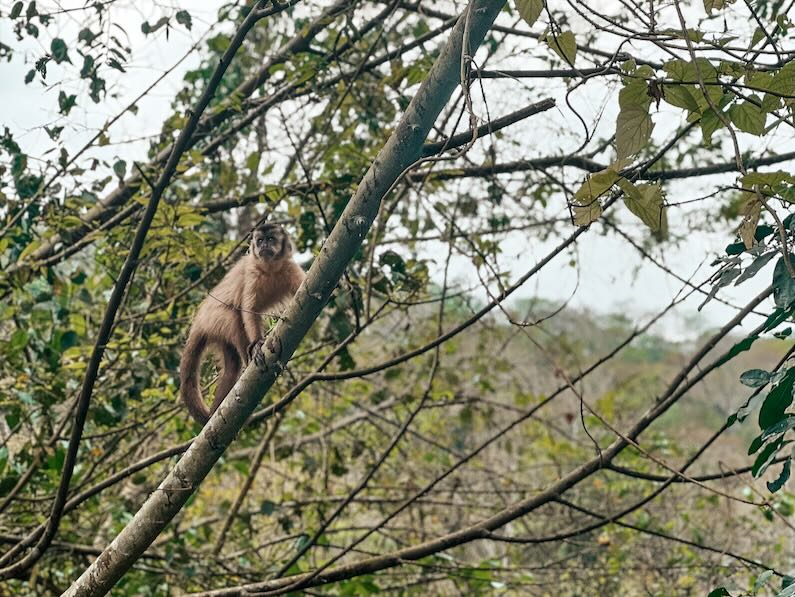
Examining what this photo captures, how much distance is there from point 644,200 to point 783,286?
43cm

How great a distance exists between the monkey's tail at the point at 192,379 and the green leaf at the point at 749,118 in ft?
9.68

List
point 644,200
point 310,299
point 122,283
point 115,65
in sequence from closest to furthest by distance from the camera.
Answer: point 644,200 → point 310,299 → point 122,283 → point 115,65

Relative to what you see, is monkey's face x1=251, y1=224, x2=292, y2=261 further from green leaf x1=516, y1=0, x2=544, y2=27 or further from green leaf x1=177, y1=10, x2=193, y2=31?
green leaf x1=516, y1=0, x2=544, y2=27

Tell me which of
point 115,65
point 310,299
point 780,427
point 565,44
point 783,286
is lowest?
point 780,427

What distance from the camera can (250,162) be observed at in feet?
15.0

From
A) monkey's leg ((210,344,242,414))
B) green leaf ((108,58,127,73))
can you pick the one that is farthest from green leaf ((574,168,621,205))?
monkey's leg ((210,344,242,414))

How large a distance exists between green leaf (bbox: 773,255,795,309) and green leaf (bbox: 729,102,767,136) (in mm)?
305

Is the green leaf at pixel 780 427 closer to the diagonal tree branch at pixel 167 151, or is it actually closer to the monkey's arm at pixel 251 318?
the monkey's arm at pixel 251 318

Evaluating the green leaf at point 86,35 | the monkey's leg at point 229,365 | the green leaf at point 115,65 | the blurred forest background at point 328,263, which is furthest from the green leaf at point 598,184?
the monkey's leg at point 229,365

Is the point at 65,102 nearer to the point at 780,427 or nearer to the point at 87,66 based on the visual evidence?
the point at 87,66

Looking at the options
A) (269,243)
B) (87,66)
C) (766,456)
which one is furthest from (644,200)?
(269,243)

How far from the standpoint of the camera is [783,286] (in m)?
2.00

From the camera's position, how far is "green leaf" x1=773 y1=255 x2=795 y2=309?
1.98 m

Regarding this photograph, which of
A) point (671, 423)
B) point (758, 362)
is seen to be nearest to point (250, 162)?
point (671, 423)
